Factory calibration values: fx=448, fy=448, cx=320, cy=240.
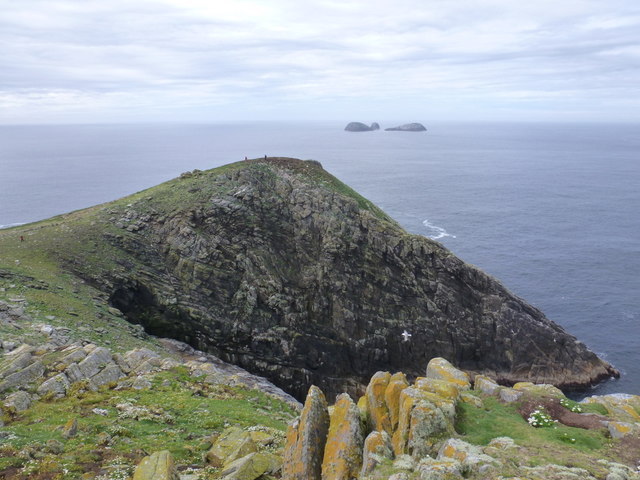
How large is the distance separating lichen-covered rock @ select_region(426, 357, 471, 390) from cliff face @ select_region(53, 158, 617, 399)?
3003 centimetres

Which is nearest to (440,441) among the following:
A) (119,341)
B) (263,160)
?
(119,341)

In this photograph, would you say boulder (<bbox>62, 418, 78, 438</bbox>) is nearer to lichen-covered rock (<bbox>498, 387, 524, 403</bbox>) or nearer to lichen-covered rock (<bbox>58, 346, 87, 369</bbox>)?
lichen-covered rock (<bbox>58, 346, 87, 369</bbox>)

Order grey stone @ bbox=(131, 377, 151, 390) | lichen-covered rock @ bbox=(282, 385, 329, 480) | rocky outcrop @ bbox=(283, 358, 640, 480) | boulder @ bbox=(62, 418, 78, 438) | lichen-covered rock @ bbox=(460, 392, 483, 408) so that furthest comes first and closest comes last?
grey stone @ bbox=(131, 377, 151, 390), lichen-covered rock @ bbox=(460, 392, 483, 408), boulder @ bbox=(62, 418, 78, 438), lichen-covered rock @ bbox=(282, 385, 329, 480), rocky outcrop @ bbox=(283, 358, 640, 480)

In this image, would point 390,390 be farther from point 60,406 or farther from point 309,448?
point 60,406

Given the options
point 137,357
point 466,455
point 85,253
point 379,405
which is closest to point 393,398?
point 379,405

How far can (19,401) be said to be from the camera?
854 inches

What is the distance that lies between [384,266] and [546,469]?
45255mm

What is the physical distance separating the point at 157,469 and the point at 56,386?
1200cm

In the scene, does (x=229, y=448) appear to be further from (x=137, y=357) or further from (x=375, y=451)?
(x=137, y=357)

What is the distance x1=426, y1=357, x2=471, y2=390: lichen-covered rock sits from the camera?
22.7 metres

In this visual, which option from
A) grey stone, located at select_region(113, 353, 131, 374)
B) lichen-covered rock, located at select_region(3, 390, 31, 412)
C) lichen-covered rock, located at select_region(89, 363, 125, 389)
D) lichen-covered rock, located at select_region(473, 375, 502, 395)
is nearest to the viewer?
lichen-covered rock, located at select_region(473, 375, 502, 395)

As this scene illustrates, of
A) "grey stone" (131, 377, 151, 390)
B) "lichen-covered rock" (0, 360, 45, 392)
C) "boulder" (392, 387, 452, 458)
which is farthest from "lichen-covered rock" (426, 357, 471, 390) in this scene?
"lichen-covered rock" (0, 360, 45, 392)

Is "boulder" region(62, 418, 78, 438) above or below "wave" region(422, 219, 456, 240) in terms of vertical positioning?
above

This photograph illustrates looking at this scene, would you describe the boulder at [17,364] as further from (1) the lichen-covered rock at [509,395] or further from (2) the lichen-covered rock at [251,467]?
(1) the lichen-covered rock at [509,395]
